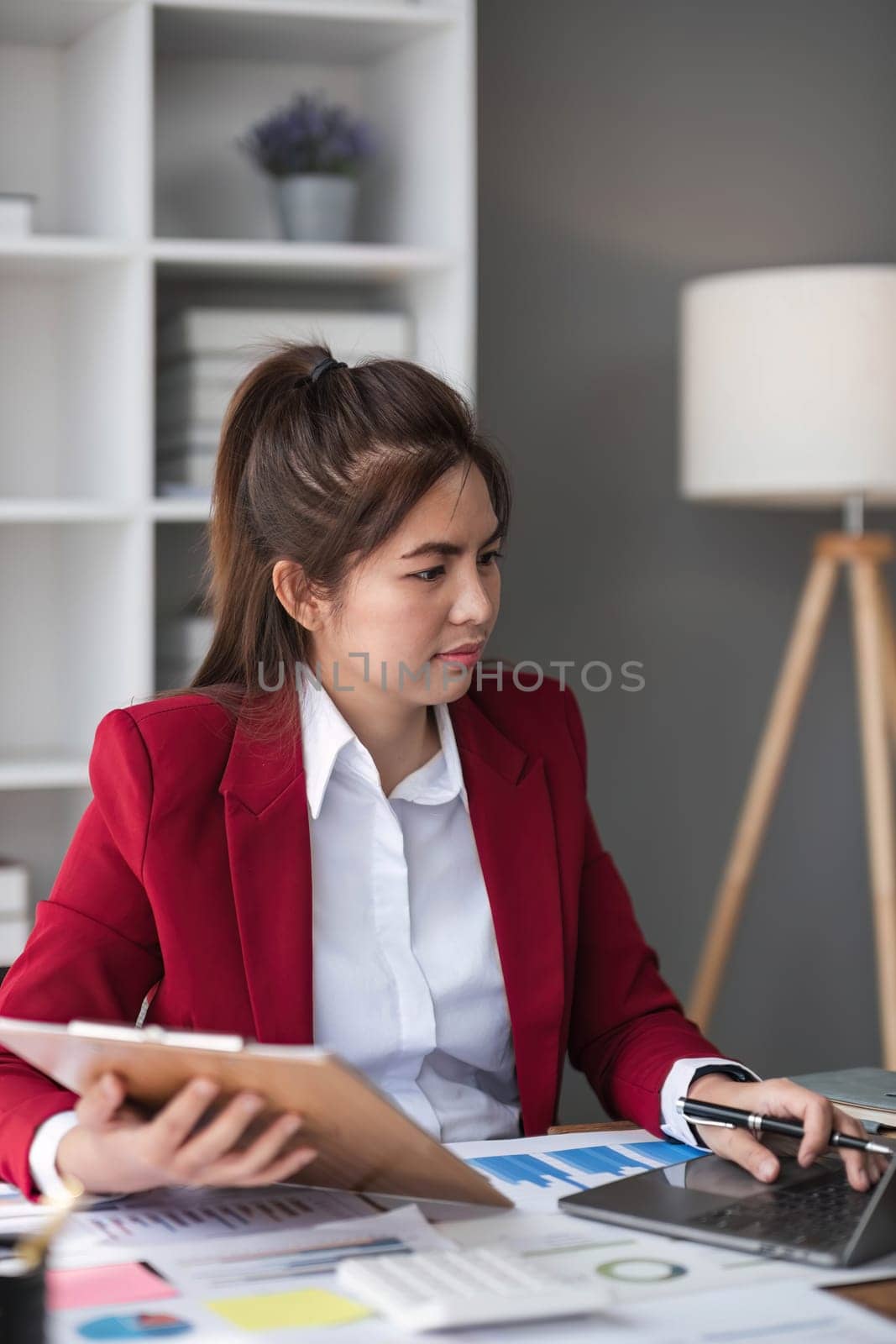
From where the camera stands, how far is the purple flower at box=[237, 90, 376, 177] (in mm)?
2557

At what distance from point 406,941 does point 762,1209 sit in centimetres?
53

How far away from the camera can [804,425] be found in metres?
2.67

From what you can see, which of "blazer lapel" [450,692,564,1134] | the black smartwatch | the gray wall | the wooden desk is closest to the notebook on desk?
the black smartwatch

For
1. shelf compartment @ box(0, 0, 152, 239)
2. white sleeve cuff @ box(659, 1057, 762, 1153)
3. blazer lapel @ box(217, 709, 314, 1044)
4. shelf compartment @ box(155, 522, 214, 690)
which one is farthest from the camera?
shelf compartment @ box(155, 522, 214, 690)

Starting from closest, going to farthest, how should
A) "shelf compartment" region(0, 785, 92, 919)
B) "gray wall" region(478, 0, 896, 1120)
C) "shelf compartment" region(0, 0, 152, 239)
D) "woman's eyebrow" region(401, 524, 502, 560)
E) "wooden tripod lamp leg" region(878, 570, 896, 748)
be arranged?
"woman's eyebrow" region(401, 524, 502, 560) < "shelf compartment" region(0, 0, 152, 239) < "shelf compartment" region(0, 785, 92, 919) < "wooden tripod lamp leg" region(878, 570, 896, 748) < "gray wall" region(478, 0, 896, 1120)

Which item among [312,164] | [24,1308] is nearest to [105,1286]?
[24,1308]

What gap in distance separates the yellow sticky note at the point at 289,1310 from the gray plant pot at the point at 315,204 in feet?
6.15

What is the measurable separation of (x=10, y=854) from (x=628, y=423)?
1.38 metres

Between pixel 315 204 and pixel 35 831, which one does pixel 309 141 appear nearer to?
pixel 315 204

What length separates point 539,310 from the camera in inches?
121

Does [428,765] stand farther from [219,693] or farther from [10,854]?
[10,854]

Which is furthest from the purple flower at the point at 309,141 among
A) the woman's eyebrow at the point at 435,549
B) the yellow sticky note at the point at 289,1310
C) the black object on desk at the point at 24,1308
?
the black object on desk at the point at 24,1308

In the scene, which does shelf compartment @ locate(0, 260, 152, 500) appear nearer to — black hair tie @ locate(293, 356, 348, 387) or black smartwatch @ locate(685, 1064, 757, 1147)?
black hair tie @ locate(293, 356, 348, 387)

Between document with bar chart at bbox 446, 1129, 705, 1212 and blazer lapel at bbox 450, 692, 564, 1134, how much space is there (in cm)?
19
